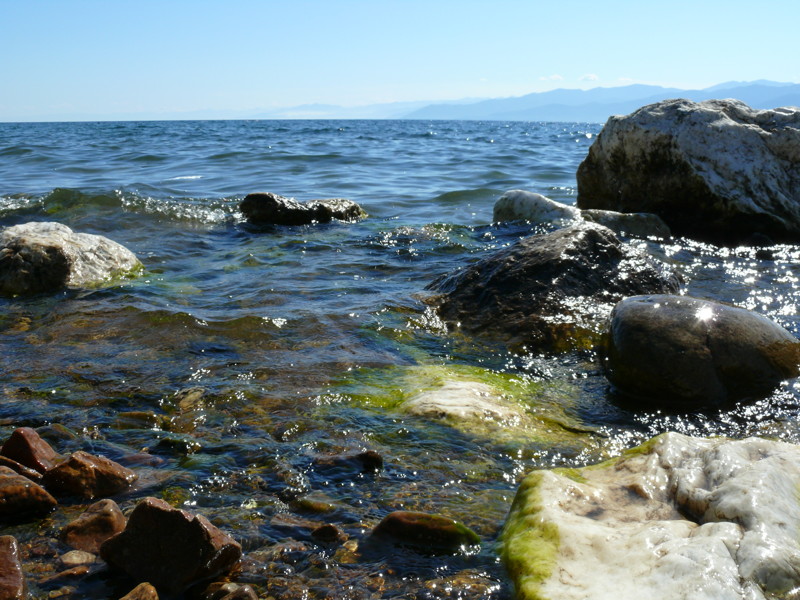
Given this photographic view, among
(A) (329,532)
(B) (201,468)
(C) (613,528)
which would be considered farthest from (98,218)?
(C) (613,528)

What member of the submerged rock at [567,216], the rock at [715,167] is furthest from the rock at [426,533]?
the rock at [715,167]

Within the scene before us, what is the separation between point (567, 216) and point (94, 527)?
25.7 ft

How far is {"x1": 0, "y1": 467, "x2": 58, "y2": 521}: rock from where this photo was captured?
2.92 metres

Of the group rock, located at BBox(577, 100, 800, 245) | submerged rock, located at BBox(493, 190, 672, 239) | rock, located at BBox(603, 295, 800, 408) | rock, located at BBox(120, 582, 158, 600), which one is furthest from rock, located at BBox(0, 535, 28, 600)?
rock, located at BBox(577, 100, 800, 245)

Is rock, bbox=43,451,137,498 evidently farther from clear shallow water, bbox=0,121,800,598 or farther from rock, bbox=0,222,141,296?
rock, bbox=0,222,141,296

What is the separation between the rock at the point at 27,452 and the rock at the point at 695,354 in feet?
11.1

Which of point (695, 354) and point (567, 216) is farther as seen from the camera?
point (567, 216)

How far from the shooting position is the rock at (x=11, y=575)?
2.38 m

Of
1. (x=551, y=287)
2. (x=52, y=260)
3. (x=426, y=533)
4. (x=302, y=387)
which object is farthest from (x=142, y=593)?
Answer: (x=52, y=260)

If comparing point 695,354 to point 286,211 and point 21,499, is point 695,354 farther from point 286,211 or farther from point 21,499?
point 286,211

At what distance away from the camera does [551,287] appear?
5.90m

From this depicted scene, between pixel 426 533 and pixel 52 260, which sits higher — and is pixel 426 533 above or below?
below

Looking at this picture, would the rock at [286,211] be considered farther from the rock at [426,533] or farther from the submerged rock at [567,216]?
the rock at [426,533]

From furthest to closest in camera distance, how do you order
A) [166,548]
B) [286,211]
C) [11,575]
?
[286,211]
[166,548]
[11,575]
